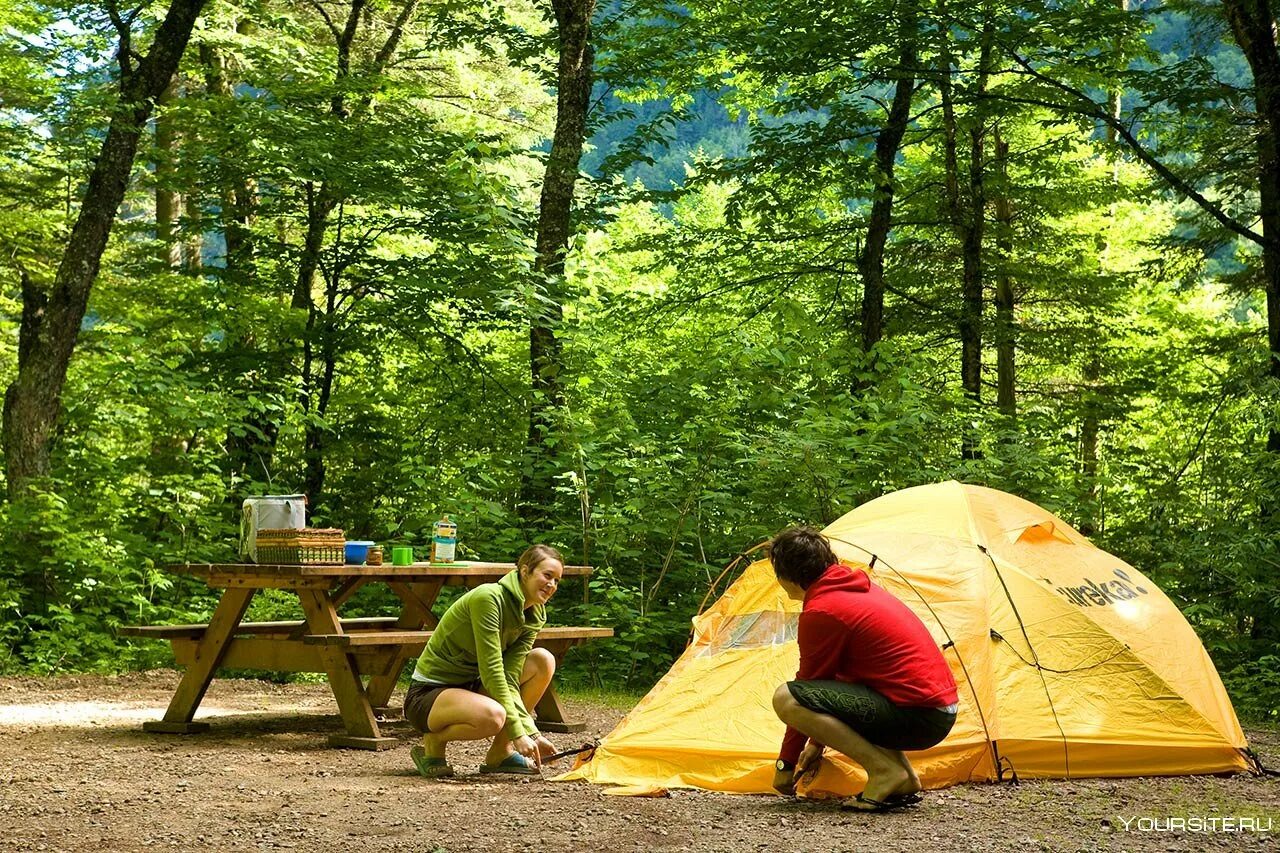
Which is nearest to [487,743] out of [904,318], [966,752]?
[966,752]

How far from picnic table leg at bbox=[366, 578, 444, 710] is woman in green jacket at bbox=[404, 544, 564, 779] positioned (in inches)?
62.5

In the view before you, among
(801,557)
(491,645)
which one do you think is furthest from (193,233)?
(801,557)

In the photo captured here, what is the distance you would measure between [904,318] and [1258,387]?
6.39 m

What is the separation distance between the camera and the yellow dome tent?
219 inches

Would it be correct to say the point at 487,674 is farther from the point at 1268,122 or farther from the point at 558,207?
the point at 1268,122

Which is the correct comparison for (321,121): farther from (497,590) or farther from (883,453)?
(497,590)

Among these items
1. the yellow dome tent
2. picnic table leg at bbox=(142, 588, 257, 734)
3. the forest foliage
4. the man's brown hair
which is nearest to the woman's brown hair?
the yellow dome tent

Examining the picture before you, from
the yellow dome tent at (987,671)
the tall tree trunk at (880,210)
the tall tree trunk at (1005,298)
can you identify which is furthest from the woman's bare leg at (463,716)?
the tall tree trunk at (1005,298)

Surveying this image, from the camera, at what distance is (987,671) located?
5.72m

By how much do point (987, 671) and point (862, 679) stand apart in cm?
110

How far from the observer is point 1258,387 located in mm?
9125

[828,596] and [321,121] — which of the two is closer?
[828,596]

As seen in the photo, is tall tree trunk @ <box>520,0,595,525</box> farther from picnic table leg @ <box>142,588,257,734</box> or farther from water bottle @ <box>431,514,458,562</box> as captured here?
picnic table leg @ <box>142,588,257,734</box>

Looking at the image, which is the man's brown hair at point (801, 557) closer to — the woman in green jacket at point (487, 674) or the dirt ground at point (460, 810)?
the dirt ground at point (460, 810)
